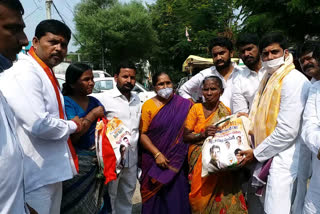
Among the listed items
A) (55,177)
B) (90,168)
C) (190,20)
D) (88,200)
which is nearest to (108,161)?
(90,168)

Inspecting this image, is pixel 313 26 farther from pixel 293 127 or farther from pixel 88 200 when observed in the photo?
pixel 88 200

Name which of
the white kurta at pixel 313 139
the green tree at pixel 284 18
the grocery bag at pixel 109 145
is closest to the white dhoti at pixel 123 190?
the grocery bag at pixel 109 145

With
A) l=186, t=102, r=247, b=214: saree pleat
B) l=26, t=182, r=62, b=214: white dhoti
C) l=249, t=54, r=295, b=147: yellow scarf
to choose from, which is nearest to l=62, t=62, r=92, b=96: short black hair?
l=26, t=182, r=62, b=214: white dhoti

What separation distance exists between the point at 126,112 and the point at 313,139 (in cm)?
197

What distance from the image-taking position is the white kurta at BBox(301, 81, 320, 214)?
203 cm

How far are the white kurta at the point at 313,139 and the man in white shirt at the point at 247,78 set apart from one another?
0.98m

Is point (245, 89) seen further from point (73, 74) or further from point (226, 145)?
point (73, 74)

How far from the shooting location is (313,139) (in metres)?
2.03

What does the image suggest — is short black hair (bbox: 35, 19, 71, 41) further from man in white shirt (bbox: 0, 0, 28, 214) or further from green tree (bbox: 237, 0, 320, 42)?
green tree (bbox: 237, 0, 320, 42)

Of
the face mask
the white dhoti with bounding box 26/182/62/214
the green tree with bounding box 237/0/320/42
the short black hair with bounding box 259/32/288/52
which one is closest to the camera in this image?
the white dhoti with bounding box 26/182/62/214

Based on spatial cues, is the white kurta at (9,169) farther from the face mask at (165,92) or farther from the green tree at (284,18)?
the green tree at (284,18)

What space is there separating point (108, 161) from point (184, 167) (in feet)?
3.40

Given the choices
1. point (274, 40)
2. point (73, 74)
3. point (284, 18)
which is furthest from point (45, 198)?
point (284, 18)

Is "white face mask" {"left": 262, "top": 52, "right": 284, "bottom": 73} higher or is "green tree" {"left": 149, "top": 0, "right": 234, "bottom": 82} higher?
"green tree" {"left": 149, "top": 0, "right": 234, "bottom": 82}
